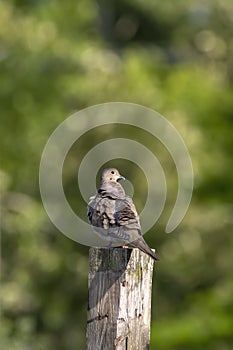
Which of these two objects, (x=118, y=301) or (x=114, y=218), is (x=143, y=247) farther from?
(x=114, y=218)

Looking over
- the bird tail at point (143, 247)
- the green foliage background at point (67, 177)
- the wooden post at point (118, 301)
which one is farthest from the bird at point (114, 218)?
the green foliage background at point (67, 177)

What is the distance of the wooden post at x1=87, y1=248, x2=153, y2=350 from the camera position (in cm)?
646

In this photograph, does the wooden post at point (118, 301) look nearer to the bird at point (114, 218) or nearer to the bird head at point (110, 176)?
the bird at point (114, 218)

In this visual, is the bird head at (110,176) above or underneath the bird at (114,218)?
above

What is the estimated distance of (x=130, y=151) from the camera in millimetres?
24250

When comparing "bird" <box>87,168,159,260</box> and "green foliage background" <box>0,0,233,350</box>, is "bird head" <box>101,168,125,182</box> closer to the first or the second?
"bird" <box>87,168,159,260</box>

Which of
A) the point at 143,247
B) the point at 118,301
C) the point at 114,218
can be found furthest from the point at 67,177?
the point at 118,301

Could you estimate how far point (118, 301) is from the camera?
645 cm

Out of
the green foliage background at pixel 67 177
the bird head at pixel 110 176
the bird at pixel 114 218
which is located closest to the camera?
the bird at pixel 114 218

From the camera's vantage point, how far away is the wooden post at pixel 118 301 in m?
6.46

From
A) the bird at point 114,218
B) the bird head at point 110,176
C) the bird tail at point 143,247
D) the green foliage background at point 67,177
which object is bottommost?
the bird tail at point 143,247

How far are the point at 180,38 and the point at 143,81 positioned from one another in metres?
12.2

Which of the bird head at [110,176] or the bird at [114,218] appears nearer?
the bird at [114,218]

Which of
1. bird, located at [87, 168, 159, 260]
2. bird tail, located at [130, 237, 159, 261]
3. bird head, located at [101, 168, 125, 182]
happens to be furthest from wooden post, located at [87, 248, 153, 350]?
bird head, located at [101, 168, 125, 182]
